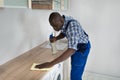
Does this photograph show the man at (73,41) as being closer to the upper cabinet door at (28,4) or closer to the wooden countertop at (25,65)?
the wooden countertop at (25,65)

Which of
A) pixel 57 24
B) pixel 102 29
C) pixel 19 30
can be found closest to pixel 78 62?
pixel 57 24

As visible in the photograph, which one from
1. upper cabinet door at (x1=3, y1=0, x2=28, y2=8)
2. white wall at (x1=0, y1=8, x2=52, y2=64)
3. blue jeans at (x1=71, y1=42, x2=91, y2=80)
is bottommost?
blue jeans at (x1=71, y1=42, x2=91, y2=80)

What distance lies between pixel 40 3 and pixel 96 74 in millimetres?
1825

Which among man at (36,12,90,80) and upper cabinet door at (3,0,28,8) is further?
man at (36,12,90,80)

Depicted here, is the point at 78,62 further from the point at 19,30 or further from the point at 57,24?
the point at 19,30

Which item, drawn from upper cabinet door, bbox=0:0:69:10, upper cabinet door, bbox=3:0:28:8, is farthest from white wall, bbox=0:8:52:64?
upper cabinet door, bbox=3:0:28:8

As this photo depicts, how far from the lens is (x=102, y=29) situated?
2.91 meters

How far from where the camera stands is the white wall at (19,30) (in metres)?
1.76

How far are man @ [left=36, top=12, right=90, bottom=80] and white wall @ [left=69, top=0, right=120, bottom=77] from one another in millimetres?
1110

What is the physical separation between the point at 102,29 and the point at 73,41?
1466 millimetres

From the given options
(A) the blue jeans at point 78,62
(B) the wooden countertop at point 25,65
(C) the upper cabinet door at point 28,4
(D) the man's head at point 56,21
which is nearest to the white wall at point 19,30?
(B) the wooden countertop at point 25,65

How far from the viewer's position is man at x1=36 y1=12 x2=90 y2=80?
5.19 ft

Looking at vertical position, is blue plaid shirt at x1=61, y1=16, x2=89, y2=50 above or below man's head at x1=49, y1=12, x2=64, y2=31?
below

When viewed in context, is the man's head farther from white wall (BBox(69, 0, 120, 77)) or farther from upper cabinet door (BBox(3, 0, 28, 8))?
white wall (BBox(69, 0, 120, 77))
